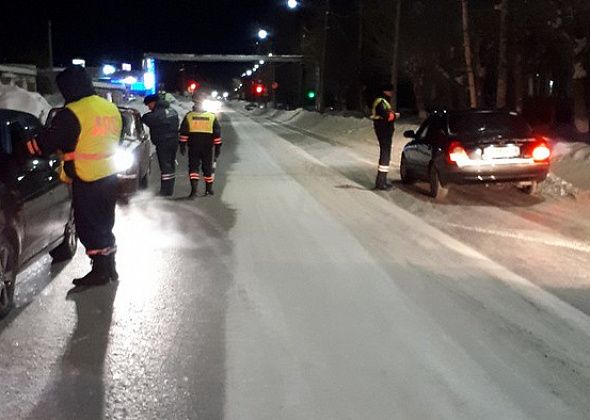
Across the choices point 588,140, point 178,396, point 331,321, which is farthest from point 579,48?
point 178,396

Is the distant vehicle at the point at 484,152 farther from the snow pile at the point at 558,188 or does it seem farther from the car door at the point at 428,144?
the snow pile at the point at 558,188

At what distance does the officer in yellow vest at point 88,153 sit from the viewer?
713 cm

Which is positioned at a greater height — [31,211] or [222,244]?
[31,211]

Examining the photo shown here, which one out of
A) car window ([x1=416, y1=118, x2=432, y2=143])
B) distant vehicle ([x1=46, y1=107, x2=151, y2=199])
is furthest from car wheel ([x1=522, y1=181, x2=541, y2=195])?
distant vehicle ([x1=46, y1=107, x2=151, y2=199])

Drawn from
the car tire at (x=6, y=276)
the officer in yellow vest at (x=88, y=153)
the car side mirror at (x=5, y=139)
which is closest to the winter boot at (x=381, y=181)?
the officer in yellow vest at (x=88, y=153)

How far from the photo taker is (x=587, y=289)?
7.40 metres

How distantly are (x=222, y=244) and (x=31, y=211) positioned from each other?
2.95 metres

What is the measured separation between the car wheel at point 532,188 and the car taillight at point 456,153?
1369mm

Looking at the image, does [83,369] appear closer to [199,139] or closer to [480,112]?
[199,139]

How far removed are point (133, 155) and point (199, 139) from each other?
1167 millimetres

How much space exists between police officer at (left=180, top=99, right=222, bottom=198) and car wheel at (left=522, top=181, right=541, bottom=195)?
5.18m

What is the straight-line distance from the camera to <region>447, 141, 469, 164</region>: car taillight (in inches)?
512

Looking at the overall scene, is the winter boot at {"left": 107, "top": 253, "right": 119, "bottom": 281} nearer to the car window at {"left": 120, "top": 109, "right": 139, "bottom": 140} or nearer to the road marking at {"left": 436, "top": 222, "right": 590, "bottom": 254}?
the road marking at {"left": 436, "top": 222, "right": 590, "bottom": 254}

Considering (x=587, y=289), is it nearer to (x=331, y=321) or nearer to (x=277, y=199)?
(x=331, y=321)
